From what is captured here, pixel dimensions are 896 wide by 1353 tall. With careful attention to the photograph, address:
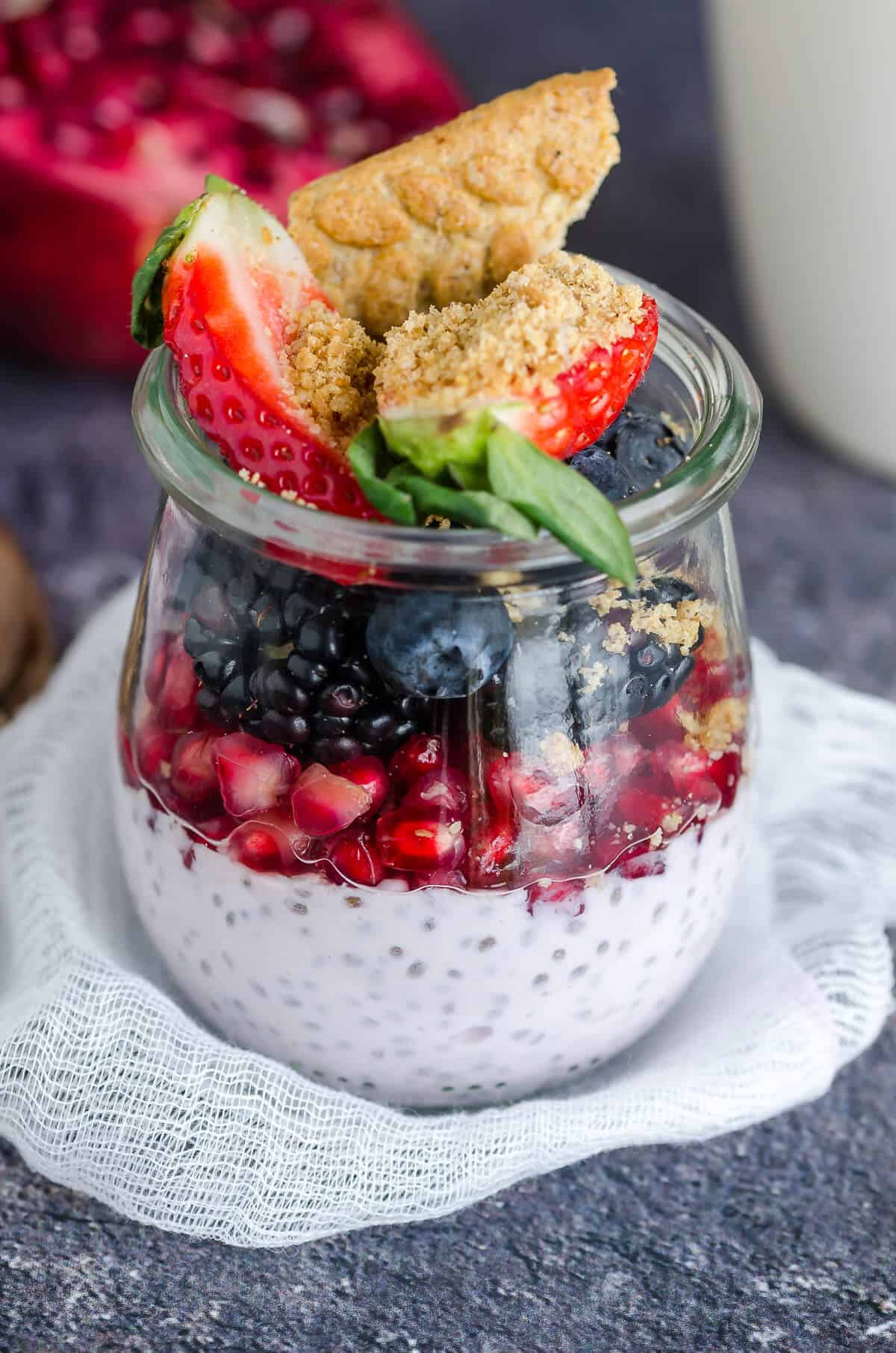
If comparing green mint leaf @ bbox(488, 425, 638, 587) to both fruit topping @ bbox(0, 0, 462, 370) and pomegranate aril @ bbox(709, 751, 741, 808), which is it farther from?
fruit topping @ bbox(0, 0, 462, 370)

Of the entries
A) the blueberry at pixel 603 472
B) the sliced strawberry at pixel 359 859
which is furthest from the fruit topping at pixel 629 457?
the sliced strawberry at pixel 359 859

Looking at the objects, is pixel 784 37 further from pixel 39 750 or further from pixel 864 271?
pixel 39 750

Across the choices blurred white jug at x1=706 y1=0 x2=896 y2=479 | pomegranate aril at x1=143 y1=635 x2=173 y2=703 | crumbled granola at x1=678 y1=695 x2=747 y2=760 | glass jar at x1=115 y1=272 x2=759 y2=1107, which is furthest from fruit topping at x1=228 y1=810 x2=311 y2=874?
blurred white jug at x1=706 y1=0 x2=896 y2=479

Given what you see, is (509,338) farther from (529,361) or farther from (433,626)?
(433,626)

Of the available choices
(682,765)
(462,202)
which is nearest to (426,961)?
(682,765)

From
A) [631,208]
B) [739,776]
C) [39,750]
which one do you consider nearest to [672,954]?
[739,776]
